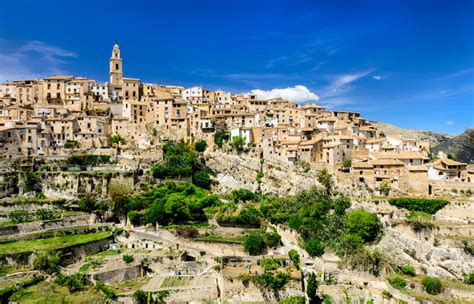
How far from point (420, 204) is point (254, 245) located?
14437 millimetres

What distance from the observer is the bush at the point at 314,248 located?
29219 millimetres

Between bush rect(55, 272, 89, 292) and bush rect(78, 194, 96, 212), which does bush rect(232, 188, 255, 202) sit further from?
bush rect(55, 272, 89, 292)

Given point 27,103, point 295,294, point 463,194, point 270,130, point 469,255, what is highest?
point 27,103

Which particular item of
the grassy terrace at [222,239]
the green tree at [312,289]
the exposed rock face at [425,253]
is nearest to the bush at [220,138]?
the grassy terrace at [222,239]

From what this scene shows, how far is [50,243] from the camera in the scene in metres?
28.9

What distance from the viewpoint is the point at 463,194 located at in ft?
111

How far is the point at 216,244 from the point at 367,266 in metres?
11.1

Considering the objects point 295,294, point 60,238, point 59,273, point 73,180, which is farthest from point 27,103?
point 295,294

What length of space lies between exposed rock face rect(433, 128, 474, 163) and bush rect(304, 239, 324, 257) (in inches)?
1143

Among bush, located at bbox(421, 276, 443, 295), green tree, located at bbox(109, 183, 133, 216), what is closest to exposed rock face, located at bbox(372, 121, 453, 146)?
bush, located at bbox(421, 276, 443, 295)

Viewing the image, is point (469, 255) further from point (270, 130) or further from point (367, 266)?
point (270, 130)

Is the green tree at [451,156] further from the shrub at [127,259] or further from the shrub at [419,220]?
the shrub at [127,259]

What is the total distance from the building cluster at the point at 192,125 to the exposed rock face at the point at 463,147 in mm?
4293

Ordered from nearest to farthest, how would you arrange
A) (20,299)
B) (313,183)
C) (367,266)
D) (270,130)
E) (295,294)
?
1. (20,299)
2. (295,294)
3. (367,266)
4. (313,183)
5. (270,130)
